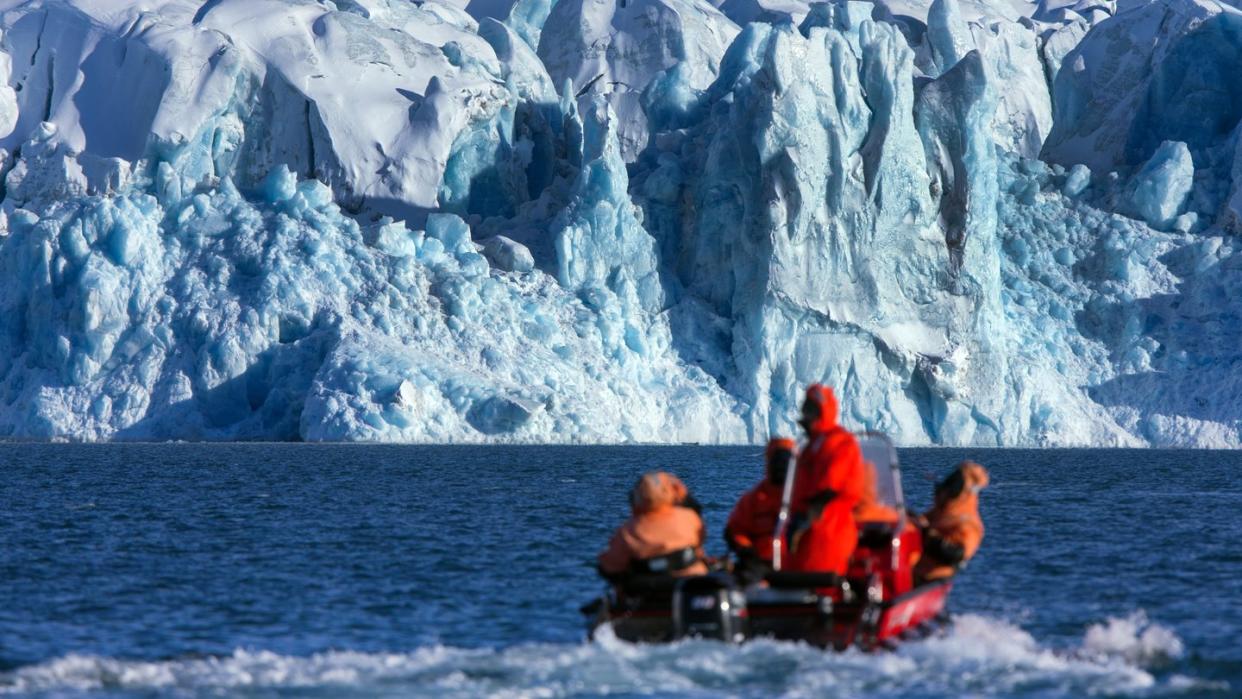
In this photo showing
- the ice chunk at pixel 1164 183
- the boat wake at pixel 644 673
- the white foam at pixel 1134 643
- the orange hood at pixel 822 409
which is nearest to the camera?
the boat wake at pixel 644 673

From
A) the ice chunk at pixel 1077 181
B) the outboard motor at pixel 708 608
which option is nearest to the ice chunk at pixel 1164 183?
the ice chunk at pixel 1077 181

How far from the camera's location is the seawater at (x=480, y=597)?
11484 millimetres

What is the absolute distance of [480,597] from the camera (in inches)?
646

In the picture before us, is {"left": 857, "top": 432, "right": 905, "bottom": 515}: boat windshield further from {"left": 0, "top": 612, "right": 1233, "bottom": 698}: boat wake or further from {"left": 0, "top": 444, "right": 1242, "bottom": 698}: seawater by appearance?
{"left": 0, "top": 612, "right": 1233, "bottom": 698}: boat wake

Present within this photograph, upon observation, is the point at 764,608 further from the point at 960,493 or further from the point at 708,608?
the point at 960,493

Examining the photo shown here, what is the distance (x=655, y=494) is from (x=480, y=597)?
4.54 metres

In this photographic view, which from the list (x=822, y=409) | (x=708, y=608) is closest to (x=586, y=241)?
(x=822, y=409)

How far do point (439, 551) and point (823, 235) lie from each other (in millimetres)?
33486

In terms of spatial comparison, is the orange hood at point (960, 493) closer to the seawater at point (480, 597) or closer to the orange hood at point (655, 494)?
the seawater at point (480, 597)

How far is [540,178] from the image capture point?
60875 mm

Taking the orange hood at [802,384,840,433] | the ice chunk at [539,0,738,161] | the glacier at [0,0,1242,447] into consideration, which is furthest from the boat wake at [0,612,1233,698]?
the ice chunk at [539,0,738,161]

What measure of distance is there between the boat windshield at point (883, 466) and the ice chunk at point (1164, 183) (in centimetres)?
4571

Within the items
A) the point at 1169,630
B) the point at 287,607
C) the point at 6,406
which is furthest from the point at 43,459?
the point at 1169,630

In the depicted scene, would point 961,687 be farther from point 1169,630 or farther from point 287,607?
point 287,607
